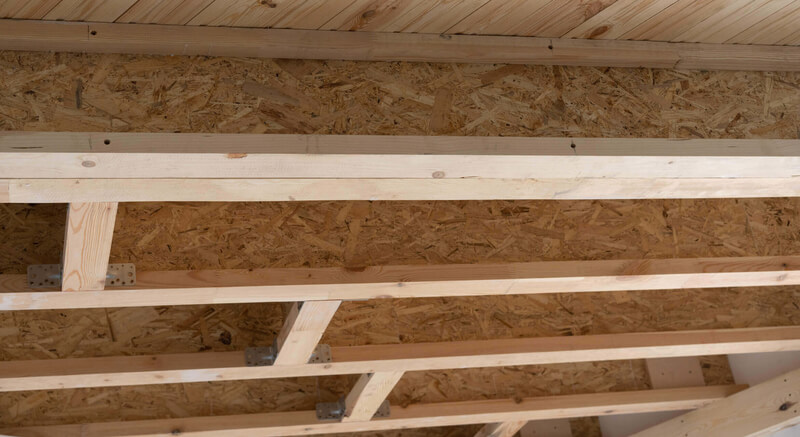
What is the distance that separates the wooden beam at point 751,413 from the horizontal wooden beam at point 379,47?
2443 millimetres

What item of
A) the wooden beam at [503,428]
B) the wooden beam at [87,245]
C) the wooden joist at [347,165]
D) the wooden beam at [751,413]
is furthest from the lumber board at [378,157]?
the wooden beam at [503,428]

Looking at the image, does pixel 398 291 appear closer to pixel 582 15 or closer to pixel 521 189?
pixel 521 189

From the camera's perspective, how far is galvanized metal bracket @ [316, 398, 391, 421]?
179 inches

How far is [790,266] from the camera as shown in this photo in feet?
10.6

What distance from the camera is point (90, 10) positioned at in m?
2.06

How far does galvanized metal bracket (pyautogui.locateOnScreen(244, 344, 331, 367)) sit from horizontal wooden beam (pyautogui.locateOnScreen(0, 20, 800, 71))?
1706mm

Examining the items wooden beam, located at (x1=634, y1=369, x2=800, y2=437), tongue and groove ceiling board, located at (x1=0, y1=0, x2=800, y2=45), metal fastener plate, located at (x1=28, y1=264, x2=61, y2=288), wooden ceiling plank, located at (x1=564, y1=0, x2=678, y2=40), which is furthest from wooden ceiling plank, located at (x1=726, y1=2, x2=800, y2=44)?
wooden beam, located at (x1=634, y1=369, x2=800, y2=437)

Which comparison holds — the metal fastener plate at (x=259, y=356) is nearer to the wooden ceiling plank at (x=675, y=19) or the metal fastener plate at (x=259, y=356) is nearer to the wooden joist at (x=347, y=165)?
the wooden joist at (x=347, y=165)

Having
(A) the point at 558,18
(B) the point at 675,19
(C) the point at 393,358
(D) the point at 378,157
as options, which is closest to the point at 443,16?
(A) the point at 558,18

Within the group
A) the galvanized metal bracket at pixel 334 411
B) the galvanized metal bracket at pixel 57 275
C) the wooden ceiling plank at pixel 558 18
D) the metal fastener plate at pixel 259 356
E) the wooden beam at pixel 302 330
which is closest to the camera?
the wooden ceiling plank at pixel 558 18

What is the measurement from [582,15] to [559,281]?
3.57 feet

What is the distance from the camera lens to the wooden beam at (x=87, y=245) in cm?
226

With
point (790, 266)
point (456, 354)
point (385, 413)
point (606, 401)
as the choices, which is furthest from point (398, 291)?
point (606, 401)

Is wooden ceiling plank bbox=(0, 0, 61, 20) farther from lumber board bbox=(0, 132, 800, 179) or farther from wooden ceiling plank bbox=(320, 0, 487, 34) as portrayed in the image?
wooden ceiling plank bbox=(320, 0, 487, 34)
